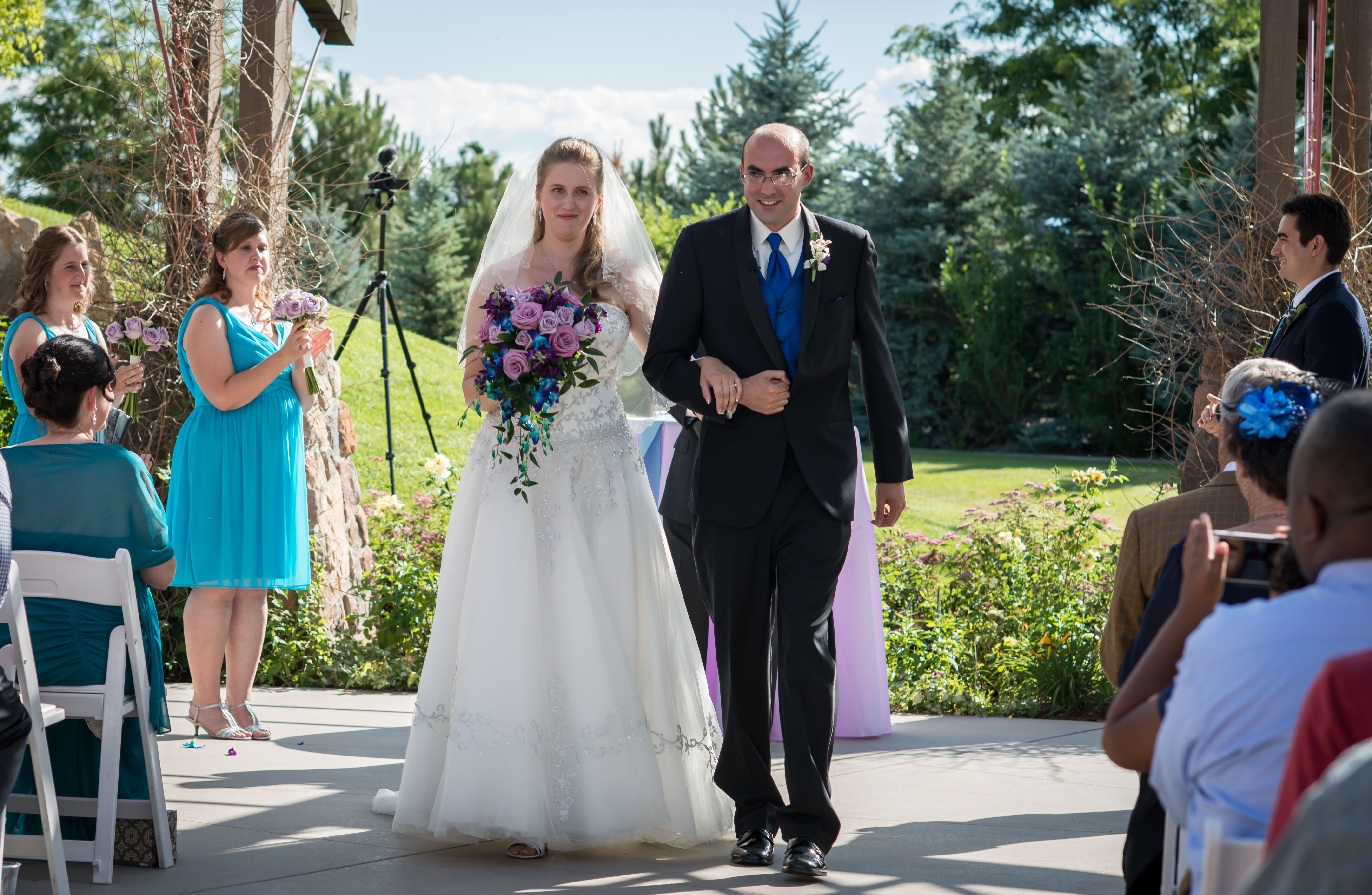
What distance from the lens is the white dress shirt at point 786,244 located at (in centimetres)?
371

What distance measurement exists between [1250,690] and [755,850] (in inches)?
85.2

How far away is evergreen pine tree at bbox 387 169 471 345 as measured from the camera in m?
21.3

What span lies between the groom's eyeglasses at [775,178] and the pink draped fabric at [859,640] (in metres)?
1.70

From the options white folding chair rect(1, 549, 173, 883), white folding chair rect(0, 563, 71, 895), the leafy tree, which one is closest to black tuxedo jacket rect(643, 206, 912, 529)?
white folding chair rect(1, 549, 173, 883)

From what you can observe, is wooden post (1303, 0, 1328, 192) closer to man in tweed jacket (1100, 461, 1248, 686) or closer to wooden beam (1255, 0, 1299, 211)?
wooden beam (1255, 0, 1299, 211)

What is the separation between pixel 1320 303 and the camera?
13.6ft

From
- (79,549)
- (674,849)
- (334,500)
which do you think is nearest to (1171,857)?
(674,849)

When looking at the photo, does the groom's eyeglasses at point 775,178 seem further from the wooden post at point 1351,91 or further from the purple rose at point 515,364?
the wooden post at point 1351,91

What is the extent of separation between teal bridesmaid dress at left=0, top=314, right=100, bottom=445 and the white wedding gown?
6.81 ft

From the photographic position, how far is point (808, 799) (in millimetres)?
3449

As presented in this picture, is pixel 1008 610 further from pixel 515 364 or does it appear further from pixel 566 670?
pixel 515 364

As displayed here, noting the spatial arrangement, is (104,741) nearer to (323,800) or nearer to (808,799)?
(323,800)

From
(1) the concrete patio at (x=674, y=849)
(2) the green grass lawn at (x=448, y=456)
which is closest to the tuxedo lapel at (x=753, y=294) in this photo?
(1) the concrete patio at (x=674, y=849)

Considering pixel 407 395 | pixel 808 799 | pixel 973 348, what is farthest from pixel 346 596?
pixel 973 348
